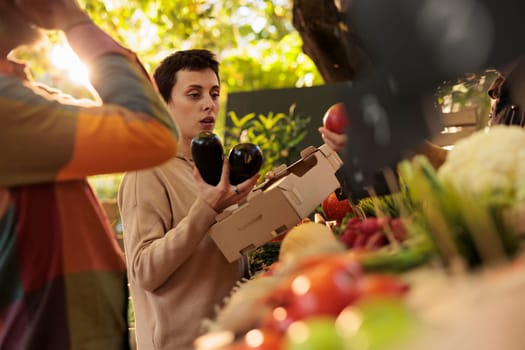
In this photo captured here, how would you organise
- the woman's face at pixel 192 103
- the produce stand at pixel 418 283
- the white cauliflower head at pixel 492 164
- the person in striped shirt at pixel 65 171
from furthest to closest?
the woman's face at pixel 192 103, the person in striped shirt at pixel 65 171, the white cauliflower head at pixel 492 164, the produce stand at pixel 418 283

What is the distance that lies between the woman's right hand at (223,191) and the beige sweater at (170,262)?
28 millimetres

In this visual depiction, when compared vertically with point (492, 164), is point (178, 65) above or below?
above

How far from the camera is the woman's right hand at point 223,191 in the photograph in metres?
2.36

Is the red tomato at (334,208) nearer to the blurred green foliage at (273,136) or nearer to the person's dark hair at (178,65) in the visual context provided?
the person's dark hair at (178,65)

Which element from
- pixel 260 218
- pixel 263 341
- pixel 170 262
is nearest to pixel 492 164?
pixel 263 341

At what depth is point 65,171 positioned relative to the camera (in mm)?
1412

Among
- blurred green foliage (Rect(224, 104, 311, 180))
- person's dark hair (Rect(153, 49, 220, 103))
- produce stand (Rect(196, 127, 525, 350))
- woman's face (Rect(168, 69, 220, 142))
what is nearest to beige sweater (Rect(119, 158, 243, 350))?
woman's face (Rect(168, 69, 220, 142))

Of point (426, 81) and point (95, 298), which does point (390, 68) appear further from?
point (95, 298)

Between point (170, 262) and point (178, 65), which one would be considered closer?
point (170, 262)

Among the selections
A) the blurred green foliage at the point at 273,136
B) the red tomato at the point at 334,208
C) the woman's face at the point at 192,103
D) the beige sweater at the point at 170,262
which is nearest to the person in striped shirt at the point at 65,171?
the beige sweater at the point at 170,262

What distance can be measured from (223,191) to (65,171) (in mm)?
988

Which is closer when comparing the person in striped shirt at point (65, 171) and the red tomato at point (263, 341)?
the red tomato at point (263, 341)

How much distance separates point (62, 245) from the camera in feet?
4.80

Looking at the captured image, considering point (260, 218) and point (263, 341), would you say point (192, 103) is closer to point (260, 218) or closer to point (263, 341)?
point (260, 218)
